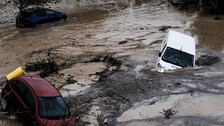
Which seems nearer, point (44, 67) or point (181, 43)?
point (181, 43)

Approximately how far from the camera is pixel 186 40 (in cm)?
1474

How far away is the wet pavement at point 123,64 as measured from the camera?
1047cm

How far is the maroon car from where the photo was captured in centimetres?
902

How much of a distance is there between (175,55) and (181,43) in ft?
2.83

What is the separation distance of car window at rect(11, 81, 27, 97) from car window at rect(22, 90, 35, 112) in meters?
0.20

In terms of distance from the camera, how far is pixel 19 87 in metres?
10.0

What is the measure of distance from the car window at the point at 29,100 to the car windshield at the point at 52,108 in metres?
0.20

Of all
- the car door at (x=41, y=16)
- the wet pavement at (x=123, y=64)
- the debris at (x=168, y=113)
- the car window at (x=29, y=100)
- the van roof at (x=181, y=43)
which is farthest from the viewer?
the car door at (x=41, y=16)

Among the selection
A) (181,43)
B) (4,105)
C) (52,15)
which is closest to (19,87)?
(4,105)

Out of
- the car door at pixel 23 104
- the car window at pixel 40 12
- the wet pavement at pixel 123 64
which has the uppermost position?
the car window at pixel 40 12

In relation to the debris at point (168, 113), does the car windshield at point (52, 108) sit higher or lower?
higher

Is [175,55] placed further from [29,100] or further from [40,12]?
[40,12]

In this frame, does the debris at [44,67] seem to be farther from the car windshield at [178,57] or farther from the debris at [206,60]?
the debris at [206,60]

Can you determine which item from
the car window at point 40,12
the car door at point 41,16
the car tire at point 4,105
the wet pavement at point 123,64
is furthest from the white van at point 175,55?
the car window at point 40,12
